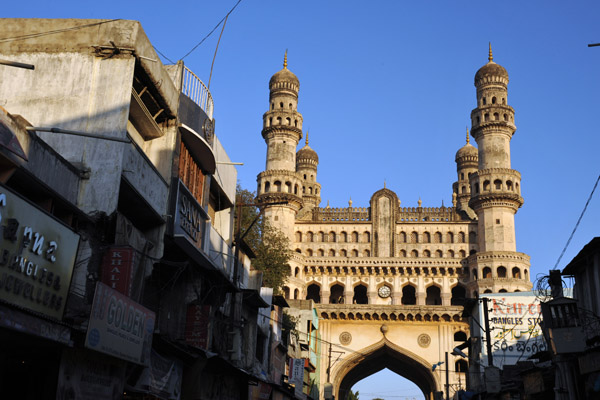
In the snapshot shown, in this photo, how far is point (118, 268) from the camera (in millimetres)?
13000

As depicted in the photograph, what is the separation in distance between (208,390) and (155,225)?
5699 millimetres

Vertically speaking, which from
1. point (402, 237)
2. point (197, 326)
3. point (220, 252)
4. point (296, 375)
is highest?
point (402, 237)

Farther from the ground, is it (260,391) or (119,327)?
(260,391)

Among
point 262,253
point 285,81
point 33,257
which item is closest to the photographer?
point 33,257

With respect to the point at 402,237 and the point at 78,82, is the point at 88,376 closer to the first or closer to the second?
the point at 78,82

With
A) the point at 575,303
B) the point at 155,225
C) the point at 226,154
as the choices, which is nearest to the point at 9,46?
the point at 155,225

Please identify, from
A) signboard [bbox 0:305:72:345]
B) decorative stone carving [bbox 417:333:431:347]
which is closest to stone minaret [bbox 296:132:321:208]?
decorative stone carving [bbox 417:333:431:347]

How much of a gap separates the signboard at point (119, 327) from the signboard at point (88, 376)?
0.42 metres

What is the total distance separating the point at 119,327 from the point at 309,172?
74.5 meters

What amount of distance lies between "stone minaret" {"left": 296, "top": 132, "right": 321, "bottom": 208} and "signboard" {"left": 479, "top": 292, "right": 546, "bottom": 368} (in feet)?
150

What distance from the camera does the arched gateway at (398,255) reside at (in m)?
52.8

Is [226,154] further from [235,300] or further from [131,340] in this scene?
[131,340]

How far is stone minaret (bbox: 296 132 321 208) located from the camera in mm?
84188

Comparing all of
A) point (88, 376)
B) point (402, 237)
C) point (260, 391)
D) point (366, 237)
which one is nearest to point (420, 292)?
point (402, 237)
